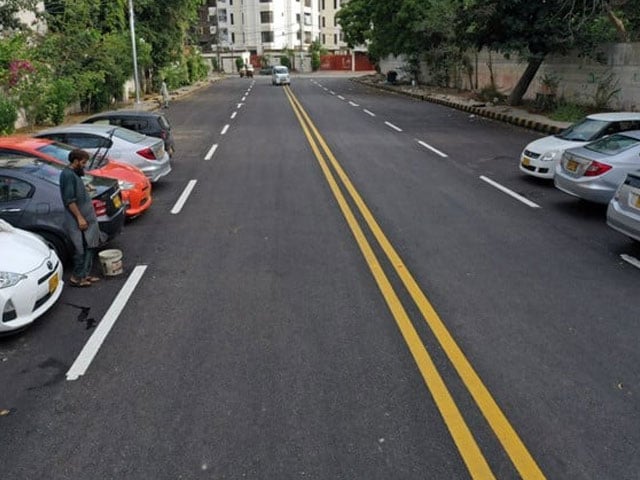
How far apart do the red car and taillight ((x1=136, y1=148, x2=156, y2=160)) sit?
1099 millimetres

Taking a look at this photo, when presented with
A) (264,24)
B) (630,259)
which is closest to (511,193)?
(630,259)

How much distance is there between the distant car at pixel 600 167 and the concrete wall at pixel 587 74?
13.0m

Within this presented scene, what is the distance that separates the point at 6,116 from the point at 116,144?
9.59 meters

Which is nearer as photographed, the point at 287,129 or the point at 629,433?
the point at 629,433

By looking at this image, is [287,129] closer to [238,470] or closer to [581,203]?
[581,203]

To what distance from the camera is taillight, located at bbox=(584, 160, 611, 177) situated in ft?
31.2

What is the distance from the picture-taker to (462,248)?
8.39m

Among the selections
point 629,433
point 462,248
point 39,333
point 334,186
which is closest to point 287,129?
point 334,186

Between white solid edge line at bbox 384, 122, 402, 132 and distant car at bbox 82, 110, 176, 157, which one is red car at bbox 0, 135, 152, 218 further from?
white solid edge line at bbox 384, 122, 402, 132

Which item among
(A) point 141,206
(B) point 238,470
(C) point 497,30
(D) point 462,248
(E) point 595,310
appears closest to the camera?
(B) point 238,470

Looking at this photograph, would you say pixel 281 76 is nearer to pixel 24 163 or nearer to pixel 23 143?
pixel 23 143

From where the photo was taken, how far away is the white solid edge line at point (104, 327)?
5.26 metres

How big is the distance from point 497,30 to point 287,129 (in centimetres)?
1069

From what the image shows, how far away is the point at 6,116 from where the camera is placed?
18.6m
